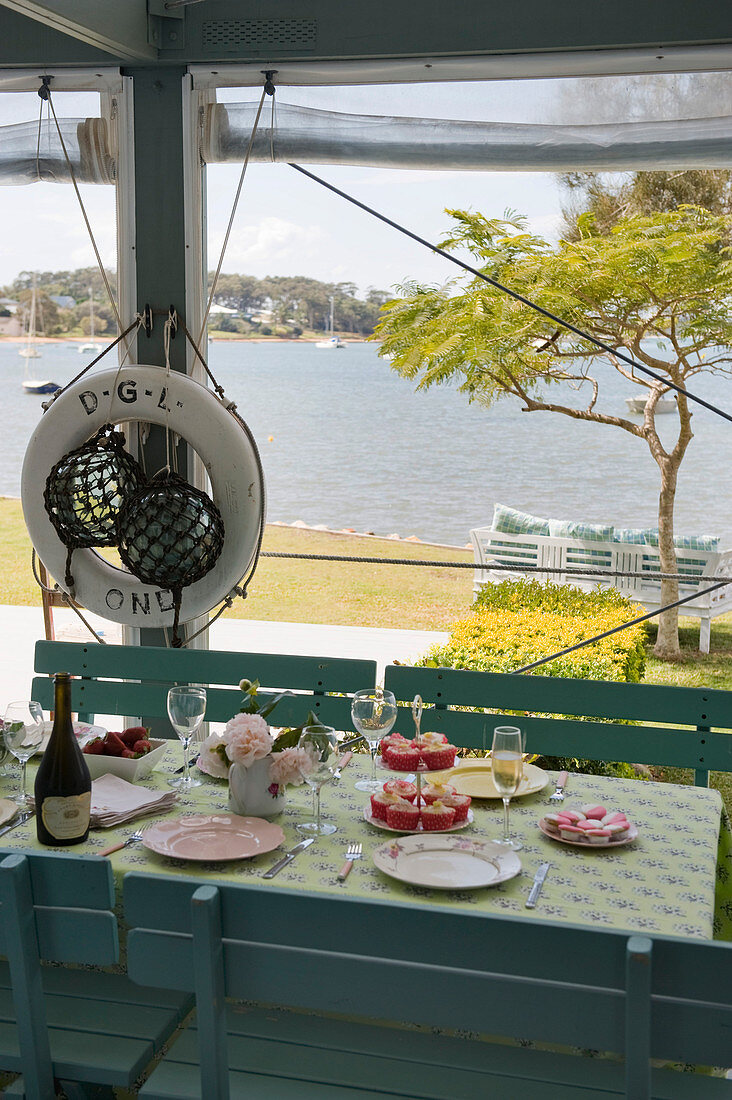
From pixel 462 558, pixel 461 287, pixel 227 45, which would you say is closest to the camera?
pixel 227 45

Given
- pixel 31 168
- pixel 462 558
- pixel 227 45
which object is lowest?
pixel 462 558

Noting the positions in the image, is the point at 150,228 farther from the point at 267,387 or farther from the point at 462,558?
the point at 267,387

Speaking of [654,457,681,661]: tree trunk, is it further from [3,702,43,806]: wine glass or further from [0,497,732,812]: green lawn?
[0,497,732,812]: green lawn

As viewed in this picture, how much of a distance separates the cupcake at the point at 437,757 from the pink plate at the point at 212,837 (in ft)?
0.90

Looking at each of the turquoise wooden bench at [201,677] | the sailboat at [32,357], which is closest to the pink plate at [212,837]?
the turquoise wooden bench at [201,677]

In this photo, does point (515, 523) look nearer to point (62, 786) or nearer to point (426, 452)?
point (62, 786)

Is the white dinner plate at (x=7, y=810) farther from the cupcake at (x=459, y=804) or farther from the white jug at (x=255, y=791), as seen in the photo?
the cupcake at (x=459, y=804)

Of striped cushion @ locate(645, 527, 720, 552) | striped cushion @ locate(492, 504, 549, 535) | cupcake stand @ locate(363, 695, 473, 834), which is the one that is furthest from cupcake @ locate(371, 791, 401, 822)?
striped cushion @ locate(492, 504, 549, 535)

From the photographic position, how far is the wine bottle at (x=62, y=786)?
1.44m

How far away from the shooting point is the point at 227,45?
8.43ft

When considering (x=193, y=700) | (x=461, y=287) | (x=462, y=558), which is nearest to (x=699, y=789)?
(x=193, y=700)

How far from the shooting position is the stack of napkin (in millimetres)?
1511

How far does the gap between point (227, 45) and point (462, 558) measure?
30.8 feet

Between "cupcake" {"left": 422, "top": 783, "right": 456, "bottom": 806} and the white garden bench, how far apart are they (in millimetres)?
3713
